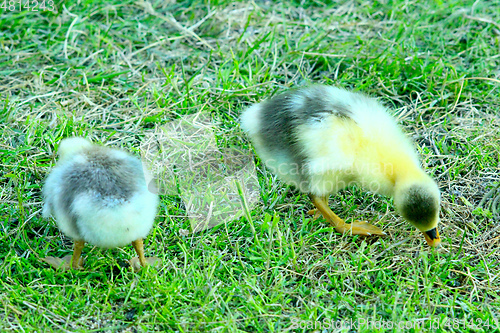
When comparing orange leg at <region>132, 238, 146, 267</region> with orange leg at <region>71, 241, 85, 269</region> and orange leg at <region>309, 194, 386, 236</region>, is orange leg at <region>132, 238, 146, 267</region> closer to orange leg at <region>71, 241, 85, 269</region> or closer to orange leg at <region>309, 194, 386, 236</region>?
orange leg at <region>71, 241, 85, 269</region>

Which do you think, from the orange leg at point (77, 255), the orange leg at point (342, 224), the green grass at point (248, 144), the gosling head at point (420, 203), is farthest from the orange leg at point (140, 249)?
the gosling head at point (420, 203)

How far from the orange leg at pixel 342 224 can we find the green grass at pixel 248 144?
0.06m

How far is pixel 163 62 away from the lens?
11.7 feet

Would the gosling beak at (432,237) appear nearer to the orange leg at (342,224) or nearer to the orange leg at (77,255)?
the orange leg at (342,224)

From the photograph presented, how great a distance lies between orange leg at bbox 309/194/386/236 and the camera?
2.56 meters

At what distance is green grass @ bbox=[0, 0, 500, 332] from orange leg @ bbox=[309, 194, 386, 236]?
2.2 inches

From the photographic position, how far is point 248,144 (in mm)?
3020

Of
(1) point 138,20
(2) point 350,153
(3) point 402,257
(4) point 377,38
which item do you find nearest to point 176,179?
(2) point 350,153

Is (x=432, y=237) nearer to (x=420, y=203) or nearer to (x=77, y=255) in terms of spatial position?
(x=420, y=203)

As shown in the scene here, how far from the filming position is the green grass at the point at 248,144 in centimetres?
224

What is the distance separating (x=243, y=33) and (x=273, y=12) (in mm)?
504

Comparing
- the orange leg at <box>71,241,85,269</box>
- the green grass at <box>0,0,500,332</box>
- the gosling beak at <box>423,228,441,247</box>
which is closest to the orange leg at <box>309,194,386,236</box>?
the green grass at <box>0,0,500,332</box>

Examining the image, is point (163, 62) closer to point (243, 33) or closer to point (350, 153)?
point (243, 33)

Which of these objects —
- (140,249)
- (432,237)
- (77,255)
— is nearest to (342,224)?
(432,237)
